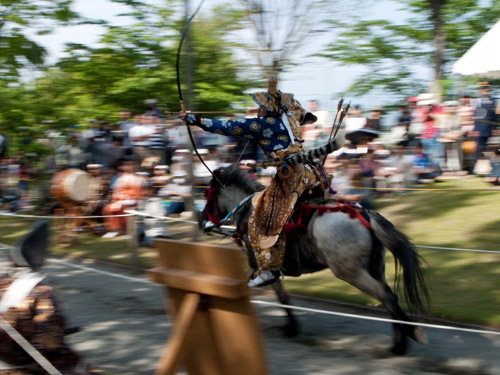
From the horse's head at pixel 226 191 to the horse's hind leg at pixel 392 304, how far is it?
5.33ft

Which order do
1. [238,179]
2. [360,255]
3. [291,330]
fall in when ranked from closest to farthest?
1. [360,255]
2. [291,330]
3. [238,179]

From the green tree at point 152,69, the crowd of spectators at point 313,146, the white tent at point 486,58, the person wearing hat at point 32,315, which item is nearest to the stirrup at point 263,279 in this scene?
the person wearing hat at point 32,315

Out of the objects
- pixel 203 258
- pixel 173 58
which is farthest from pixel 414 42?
pixel 203 258

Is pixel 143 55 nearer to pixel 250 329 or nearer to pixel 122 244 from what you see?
pixel 122 244

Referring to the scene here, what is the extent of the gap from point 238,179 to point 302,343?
1817mm

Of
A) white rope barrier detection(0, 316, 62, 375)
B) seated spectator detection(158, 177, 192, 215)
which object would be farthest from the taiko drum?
white rope barrier detection(0, 316, 62, 375)

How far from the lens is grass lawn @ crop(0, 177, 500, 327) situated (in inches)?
255

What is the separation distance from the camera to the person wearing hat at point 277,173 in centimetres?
564

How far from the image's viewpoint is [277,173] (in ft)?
18.6

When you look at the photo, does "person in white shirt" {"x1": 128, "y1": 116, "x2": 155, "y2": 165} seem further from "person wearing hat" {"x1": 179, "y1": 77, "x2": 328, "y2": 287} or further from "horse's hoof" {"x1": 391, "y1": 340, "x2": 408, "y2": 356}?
"horse's hoof" {"x1": 391, "y1": 340, "x2": 408, "y2": 356}

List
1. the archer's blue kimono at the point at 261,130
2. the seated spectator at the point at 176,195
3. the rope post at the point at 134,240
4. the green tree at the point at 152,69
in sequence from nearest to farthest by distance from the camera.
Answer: the archer's blue kimono at the point at 261,130, the rope post at the point at 134,240, the seated spectator at the point at 176,195, the green tree at the point at 152,69

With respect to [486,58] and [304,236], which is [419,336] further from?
[486,58]

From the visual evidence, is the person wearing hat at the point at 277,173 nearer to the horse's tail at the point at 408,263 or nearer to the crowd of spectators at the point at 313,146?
the horse's tail at the point at 408,263

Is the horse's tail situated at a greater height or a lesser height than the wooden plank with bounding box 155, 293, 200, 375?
lesser
